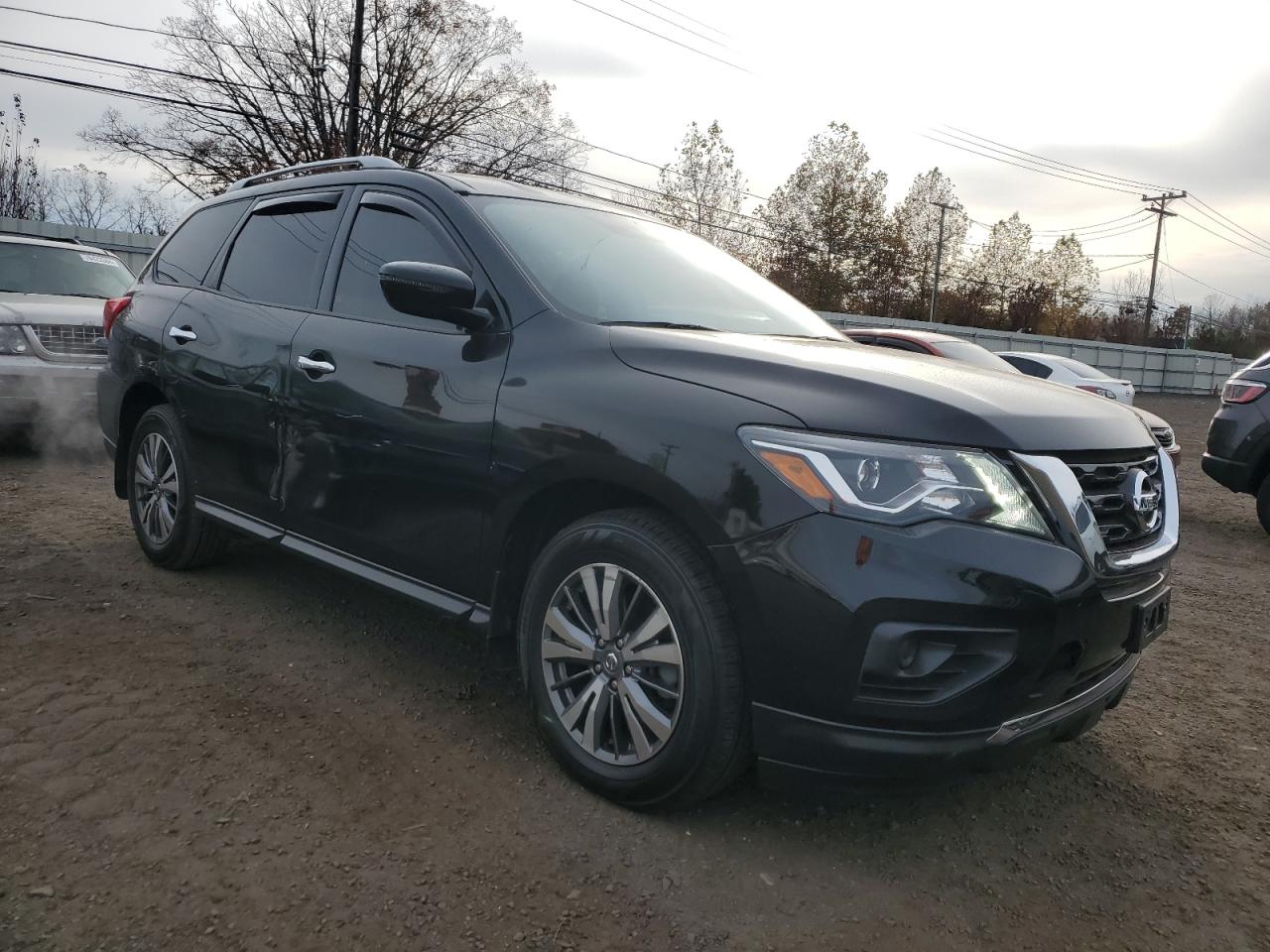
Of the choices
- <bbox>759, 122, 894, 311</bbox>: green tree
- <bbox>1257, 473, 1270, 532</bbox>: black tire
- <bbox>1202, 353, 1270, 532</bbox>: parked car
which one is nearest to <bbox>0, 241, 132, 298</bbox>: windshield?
<bbox>1202, 353, 1270, 532</bbox>: parked car

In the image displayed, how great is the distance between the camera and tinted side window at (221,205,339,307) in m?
3.65

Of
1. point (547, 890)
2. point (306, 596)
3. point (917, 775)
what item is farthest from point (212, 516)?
point (917, 775)

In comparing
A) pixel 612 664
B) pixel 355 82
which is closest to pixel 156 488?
pixel 612 664

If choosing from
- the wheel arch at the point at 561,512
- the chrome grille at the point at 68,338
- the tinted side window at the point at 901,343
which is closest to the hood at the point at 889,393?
the wheel arch at the point at 561,512

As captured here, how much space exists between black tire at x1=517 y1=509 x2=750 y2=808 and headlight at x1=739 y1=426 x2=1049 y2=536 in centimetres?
38

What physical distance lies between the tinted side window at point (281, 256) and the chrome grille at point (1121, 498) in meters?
2.76

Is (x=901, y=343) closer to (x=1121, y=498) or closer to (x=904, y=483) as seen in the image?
(x=1121, y=498)

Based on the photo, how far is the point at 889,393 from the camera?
2238 millimetres

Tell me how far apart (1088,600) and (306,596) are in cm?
337

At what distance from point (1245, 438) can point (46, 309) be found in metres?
9.41

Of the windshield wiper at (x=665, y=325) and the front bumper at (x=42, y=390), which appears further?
the front bumper at (x=42, y=390)

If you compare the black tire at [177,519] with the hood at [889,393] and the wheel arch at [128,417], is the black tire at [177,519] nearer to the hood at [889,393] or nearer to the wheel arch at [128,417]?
the wheel arch at [128,417]

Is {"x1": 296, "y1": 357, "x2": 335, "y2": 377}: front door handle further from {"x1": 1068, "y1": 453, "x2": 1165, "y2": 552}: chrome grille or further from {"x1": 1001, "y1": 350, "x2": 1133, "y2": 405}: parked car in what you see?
{"x1": 1001, "y1": 350, "x2": 1133, "y2": 405}: parked car

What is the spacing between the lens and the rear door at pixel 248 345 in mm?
3598
